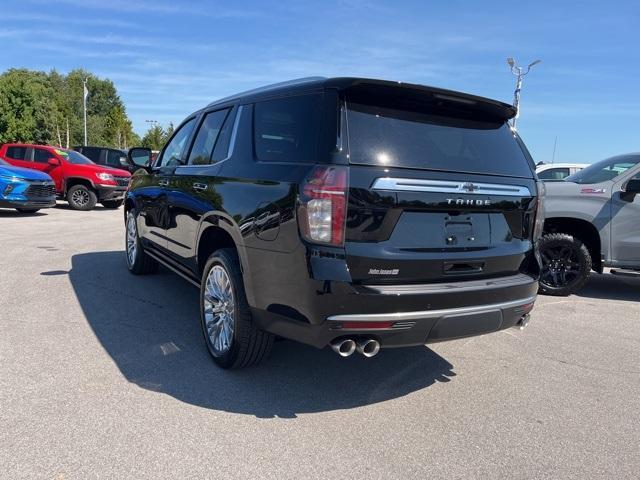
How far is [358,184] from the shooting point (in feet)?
9.02

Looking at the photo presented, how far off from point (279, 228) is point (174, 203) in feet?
7.04

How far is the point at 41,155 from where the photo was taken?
15719mm

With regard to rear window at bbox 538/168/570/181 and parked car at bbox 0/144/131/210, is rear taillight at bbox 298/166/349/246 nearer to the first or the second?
rear window at bbox 538/168/570/181

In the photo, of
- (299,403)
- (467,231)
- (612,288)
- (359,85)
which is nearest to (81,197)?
(612,288)

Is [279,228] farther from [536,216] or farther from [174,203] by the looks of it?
[174,203]

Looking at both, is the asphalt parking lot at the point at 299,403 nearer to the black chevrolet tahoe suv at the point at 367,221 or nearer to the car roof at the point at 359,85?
the black chevrolet tahoe suv at the point at 367,221

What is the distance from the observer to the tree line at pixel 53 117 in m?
57.7

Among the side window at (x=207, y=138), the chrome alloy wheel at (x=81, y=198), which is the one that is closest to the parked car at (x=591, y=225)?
the side window at (x=207, y=138)

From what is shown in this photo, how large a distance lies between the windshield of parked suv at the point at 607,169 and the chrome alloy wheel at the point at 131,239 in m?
5.67

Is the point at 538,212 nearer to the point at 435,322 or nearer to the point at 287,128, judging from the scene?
the point at 435,322

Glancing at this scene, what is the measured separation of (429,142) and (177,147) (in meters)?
3.04

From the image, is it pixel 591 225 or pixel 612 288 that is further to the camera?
pixel 612 288

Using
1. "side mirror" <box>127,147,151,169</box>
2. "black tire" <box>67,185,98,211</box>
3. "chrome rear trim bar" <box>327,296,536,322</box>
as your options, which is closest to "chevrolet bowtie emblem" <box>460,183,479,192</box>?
"chrome rear trim bar" <box>327,296,536,322</box>

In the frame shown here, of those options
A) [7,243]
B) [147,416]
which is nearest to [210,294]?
[147,416]
